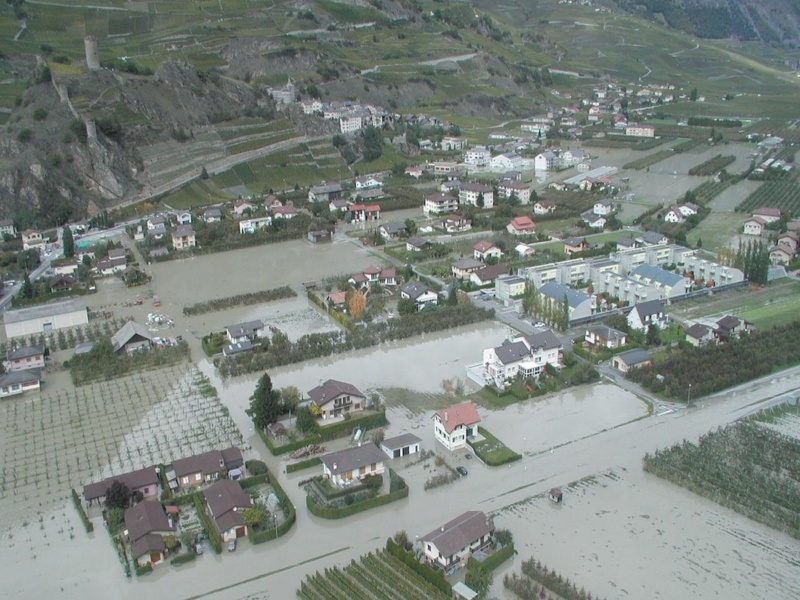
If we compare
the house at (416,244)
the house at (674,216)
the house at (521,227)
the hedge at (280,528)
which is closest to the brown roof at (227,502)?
the hedge at (280,528)

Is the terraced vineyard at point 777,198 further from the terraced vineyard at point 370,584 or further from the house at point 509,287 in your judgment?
the terraced vineyard at point 370,584

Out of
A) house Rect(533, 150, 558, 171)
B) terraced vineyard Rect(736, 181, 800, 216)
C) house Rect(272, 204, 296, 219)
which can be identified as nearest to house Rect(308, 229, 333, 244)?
house Rect(272, 204, 296, 219)

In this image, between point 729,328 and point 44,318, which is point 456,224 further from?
point 44,318

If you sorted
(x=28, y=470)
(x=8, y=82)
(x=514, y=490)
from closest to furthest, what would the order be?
(x=514, y=490) → (x=28, y=470) → (x=8, y=82)

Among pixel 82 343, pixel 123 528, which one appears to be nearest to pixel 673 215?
pixel 82 343

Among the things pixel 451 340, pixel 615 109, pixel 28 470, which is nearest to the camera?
pixel 28 470

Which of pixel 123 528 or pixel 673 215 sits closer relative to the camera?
pixel 123 528

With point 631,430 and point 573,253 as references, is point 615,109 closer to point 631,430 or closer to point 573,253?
point 573,253

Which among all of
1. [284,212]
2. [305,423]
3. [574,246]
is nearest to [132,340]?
[305,423]
